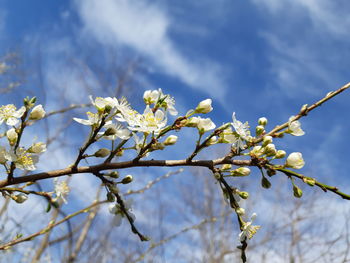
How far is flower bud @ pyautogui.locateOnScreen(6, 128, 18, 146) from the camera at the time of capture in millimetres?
1237

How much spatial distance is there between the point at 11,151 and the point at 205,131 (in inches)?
25.2

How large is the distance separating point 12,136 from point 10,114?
13 centimetres

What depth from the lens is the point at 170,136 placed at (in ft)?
4.05

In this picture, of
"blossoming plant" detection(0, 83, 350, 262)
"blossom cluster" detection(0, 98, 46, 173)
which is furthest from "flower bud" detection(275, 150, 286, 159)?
"blossom cluster" detection(0, 98, 46, 173)

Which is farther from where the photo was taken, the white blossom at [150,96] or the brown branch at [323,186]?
the white blossom at [150,96]

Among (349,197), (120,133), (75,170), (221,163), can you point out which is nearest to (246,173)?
(221,163)

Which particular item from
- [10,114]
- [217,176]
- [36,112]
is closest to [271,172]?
[217,176]

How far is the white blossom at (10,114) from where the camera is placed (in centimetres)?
131

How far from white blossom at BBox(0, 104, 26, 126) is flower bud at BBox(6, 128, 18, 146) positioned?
59mm

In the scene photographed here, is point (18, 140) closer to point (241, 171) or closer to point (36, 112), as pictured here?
point (36, 112)

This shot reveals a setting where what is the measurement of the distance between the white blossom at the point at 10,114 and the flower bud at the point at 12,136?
0.19ft

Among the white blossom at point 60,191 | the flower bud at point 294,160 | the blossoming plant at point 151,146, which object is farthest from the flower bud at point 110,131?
the white blossom at point 60,191

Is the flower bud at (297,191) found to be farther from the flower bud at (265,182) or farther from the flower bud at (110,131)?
the flower bud at (110,131)

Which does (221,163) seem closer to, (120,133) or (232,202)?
(232,202)
